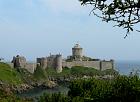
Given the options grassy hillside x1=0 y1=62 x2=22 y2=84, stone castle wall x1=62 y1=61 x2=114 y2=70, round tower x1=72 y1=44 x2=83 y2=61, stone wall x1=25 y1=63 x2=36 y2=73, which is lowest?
grassy hillside x1=0 y1=62 x2=22 y2=84

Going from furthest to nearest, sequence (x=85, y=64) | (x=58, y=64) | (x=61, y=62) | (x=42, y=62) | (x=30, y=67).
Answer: (x=85, y=64) → (x=61, y=62) → (x=58, y=64) → (x=42, y=62) → (x=30, y=67)

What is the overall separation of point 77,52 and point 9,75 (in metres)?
Answer: 35.2

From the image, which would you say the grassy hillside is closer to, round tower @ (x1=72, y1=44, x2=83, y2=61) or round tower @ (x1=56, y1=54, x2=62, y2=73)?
round tower @ (x1=56, y1=54, x2=62, y2=73)

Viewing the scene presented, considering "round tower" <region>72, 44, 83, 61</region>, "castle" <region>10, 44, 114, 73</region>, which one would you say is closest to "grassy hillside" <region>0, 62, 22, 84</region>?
"castle" <region>10, 44, 114, 73</region>

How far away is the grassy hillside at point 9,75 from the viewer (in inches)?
3322

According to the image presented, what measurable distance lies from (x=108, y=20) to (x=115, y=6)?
1.13ft

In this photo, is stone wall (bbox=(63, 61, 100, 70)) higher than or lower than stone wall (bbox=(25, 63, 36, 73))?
higher

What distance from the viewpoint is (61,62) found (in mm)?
109562

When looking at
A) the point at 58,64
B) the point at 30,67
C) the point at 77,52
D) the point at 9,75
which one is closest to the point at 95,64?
the point at 77,52

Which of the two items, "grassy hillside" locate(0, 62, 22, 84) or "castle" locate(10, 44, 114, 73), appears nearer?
"grassy hillside" locate(0, 62, 22, 84)

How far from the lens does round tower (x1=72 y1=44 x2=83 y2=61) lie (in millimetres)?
118250

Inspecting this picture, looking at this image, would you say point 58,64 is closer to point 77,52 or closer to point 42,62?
point 42,62

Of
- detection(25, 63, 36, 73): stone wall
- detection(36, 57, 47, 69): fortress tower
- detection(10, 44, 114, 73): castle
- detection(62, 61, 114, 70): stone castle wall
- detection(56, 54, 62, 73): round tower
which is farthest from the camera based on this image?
detection(62, 61, 114, 70): stone castle wall

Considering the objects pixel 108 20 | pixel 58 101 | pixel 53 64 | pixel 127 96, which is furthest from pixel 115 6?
pixel 53 64
